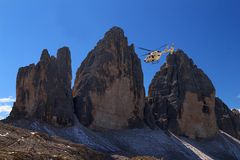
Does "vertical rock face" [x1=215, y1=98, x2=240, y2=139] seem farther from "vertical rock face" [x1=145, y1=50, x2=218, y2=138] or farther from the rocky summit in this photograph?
"vertical rock face" [x1=145, y1=50, x2=218, y2=138]

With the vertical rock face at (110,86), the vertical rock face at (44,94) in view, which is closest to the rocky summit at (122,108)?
the vertical rock face at (110,86)

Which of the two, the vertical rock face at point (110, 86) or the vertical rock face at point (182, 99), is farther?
the vertical rock face at point (182, 99)

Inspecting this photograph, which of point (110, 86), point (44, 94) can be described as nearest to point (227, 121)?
point (110, 86)

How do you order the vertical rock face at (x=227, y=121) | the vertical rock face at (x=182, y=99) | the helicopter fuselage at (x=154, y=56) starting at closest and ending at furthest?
the helicopter fuselage at (x=154, y=56) → the vertical rock face at (x=182, y=99) → the vertical rock face at (x=227, y=121)

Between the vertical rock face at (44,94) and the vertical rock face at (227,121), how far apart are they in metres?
45.1

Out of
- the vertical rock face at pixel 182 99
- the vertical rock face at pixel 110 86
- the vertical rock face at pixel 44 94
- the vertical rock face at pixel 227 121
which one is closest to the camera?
the vertical rock face at pixel 44 94

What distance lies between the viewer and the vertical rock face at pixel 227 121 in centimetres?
10525

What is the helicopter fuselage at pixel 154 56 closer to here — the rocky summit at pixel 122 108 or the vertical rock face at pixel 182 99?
the rocky summit at pixel 122 108

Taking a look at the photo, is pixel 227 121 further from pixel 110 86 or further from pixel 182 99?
pixel 110 86

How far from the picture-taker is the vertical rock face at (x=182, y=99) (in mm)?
91812

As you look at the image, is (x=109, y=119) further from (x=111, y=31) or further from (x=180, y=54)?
(x=180, y=54)

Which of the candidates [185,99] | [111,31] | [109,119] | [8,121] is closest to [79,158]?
[8,121]

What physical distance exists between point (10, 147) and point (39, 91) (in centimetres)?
3320

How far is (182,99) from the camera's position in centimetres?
9319
